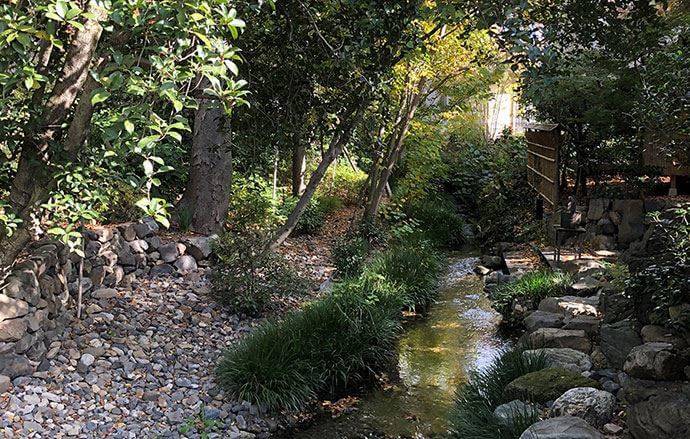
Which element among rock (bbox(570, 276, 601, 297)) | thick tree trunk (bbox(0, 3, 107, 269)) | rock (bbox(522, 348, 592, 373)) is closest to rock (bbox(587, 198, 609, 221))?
A: rock (bbox(570, 276, 601, 297))

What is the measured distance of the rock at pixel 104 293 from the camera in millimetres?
5330

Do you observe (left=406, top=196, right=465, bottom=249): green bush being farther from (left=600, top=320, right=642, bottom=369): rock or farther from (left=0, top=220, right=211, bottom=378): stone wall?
(left=600, top=320, right=642, bottom=369): rock

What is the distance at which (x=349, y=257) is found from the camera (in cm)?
737

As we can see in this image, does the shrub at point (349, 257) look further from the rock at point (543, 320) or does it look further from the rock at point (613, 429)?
the rock at point (613, 429)

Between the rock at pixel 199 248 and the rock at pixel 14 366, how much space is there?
248 centimetres

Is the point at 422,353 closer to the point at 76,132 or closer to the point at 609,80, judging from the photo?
the point at 76,132

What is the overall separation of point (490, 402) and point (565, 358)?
82 cm

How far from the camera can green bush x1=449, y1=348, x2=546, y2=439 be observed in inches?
145

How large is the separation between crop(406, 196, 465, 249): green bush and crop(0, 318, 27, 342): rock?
7183 mm

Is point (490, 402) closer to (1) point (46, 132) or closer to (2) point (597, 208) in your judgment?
(1) point (46, 132)

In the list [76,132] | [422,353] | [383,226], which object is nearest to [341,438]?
[422,353]

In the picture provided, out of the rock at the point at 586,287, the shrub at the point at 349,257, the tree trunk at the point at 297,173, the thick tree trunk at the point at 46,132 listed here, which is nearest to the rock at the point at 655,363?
the rock at the point at 586,287

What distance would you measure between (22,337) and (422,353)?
349 centimetres

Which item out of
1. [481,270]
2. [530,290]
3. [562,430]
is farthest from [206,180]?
[562,430]
